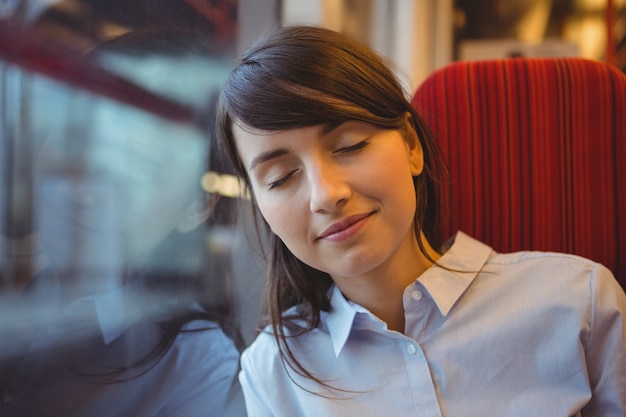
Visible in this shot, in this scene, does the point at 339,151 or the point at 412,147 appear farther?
the point at 412,147

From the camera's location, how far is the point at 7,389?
67 cm

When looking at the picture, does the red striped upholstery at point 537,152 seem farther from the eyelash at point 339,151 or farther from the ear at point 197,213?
the ear at point 197,213

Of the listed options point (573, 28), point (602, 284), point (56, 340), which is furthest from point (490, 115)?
point (573, 28)

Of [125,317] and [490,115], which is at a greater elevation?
[490,115]

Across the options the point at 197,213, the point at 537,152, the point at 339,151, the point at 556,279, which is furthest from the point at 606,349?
the point at 197,213

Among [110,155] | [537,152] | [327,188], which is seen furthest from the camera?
[537,152]

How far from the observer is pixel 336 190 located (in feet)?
2.26

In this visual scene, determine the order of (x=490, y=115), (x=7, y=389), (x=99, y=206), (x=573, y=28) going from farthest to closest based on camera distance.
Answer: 1. (x=573, y=28)
2. (x=490, y=115)
3. (x=99, y=206)
4. (x=7, y=389)

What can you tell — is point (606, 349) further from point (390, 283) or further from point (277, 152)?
point (277, 152)

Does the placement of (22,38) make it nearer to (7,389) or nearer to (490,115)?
(7,389)

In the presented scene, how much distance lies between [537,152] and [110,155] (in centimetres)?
63

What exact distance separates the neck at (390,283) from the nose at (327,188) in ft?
0.55

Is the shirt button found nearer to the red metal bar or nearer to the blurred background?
the blurred background

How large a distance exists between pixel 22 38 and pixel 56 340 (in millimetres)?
365
